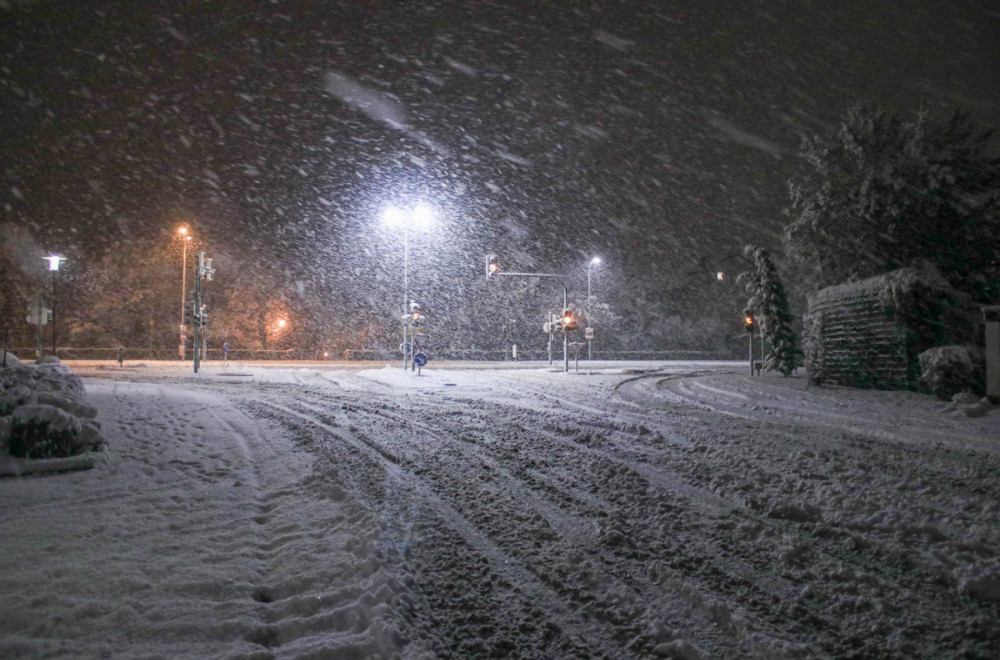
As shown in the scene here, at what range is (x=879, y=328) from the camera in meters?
20.9

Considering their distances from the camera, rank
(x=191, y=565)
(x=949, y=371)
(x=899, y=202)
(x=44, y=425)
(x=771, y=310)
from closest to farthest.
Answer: (x=191, y=565) < (x=44, y=425) < (x=949, y=371) < (x=899, y=202) < (x=771, y=310)

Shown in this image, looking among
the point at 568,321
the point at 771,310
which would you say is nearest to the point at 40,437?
the point at 568,321

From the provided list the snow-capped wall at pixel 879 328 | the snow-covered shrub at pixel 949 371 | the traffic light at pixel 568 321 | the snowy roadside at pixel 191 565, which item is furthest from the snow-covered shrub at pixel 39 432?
the traffic light at pixel 568 321

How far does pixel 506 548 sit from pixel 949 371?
17126 mm

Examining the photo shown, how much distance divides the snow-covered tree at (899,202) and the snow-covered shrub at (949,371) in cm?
687

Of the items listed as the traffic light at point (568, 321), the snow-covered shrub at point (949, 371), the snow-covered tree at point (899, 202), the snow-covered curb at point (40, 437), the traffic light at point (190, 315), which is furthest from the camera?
the traffic light at point (568, 321)

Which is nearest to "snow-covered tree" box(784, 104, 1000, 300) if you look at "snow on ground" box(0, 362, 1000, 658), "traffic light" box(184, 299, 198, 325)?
"snow on ground" box(0, 362, 1000, 658)

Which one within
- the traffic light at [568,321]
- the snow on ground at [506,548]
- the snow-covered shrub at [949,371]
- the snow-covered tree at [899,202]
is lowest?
the snow on ground at [506,548]

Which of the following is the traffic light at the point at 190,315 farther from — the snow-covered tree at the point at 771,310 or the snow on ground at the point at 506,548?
the snow-covered tree at the point at 771,310

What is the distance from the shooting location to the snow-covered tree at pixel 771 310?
3503 cm

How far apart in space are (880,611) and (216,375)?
97.2 ft

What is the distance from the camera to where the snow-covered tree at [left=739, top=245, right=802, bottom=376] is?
35031mm

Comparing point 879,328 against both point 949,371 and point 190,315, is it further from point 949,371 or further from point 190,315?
point 190,315

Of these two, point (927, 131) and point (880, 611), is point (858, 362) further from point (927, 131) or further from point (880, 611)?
point (880, 611)
